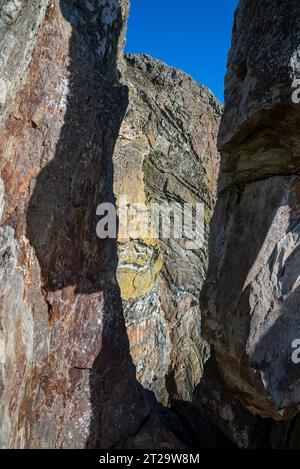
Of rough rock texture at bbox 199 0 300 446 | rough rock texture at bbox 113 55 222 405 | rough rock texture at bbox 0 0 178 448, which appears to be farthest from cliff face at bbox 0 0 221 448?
rough rock texture at bbox 113 55 222 405

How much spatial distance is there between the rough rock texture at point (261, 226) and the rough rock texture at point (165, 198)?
33.9ft

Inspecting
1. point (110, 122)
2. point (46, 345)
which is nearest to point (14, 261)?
point (46, 345)

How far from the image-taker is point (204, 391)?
35.4ft

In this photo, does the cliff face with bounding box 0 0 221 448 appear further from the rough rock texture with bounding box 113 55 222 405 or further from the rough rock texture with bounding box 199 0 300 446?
the rough rock texture with bounding box 113 55 222 405

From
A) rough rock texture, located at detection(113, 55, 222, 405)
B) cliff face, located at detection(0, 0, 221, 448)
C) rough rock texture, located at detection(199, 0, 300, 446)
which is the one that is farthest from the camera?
rough rock texture, located at detection(113, 55, 222, 405)

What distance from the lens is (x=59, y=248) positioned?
9.41 m

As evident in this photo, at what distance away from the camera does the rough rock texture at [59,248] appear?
27.2 ft

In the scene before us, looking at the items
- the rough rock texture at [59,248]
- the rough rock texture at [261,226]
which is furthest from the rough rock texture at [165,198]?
the rough rock texture at [261,226]

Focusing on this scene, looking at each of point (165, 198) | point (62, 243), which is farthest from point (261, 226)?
point (165, 198)

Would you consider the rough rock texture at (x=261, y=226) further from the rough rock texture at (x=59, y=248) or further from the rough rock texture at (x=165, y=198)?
the rough rock texture at (x=165, y=198)

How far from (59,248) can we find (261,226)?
4.37 m

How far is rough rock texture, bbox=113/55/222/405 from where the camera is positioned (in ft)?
66.7

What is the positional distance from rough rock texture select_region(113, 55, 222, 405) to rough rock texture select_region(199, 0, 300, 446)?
10.3 m
